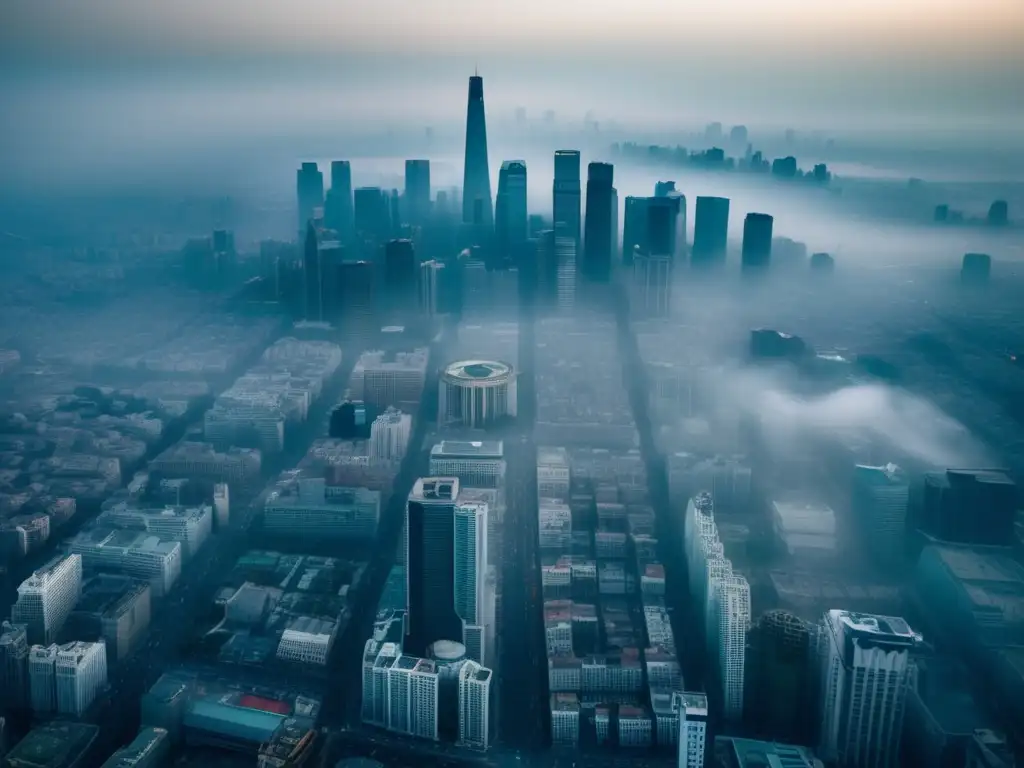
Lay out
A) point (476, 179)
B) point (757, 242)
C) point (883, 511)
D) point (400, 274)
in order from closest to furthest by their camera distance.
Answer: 1. point (883, 511)
2. point (757, 242)
3. point (400, 274)
4. point (476, 179)

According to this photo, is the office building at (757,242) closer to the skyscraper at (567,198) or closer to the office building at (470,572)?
the skyscraper at (567,198)

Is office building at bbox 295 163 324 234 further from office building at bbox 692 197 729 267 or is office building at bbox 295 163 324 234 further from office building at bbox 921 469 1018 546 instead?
office building at bbox 921 469 1018 546

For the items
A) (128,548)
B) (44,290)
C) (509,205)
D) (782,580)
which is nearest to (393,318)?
(509,205)

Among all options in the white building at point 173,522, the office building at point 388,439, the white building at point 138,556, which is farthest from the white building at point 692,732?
the office building at point 388,439

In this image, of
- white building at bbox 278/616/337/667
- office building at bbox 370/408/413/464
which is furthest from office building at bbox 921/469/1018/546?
office building at bbox 370/408/413/464

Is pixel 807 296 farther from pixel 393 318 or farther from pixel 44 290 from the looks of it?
pixel 44 290

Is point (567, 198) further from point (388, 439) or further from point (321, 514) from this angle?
point (321, 514)

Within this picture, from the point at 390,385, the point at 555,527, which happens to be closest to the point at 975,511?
the point at 555,527
